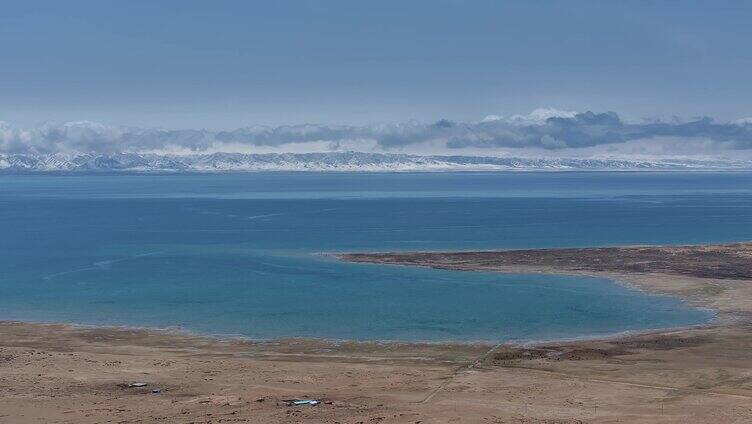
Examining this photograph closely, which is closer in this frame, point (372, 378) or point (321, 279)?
point (372, 378)

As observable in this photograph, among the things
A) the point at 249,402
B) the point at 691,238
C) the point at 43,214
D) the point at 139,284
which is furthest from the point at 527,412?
the point at 43,214

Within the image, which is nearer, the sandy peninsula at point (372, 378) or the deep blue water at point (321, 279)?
the sandy peninsula at point (372, 378)

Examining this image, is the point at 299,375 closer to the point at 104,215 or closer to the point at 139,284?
the point at 139,284

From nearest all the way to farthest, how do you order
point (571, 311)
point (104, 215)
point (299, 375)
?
point (299, 375) → point (571, 311) → point (104, 215)

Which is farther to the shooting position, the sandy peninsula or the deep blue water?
the deep blue water

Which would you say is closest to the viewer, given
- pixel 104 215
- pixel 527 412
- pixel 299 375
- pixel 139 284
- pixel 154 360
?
pixel 527 412

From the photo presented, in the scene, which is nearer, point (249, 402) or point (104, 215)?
point (249, 402)

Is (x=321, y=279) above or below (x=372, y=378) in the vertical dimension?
below
